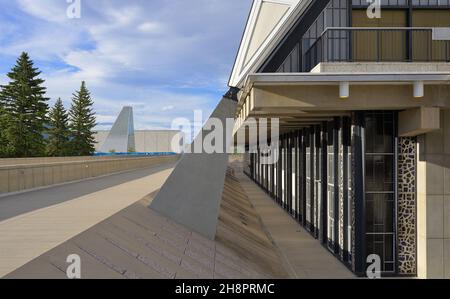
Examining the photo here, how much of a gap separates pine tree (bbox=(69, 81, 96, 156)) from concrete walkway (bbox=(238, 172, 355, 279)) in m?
46.0

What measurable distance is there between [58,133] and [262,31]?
47818 millimetres

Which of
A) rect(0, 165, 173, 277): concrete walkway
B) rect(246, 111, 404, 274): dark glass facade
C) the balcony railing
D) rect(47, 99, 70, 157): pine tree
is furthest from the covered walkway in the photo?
rect(47, 99, 70, 157): pine tree

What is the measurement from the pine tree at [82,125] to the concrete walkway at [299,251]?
1813 inches

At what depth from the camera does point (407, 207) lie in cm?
1329

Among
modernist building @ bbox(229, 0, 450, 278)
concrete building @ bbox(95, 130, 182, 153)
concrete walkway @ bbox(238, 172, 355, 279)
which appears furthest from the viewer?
concrete building @ bbox(95, 130, 182, 153)

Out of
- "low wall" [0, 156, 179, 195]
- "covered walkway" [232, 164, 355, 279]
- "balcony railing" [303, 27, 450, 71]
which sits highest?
"balcony railing" [303, 27, 450, 71]

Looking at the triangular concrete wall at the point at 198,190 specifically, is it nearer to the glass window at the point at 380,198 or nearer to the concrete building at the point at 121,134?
the glass window at the point at 380,198

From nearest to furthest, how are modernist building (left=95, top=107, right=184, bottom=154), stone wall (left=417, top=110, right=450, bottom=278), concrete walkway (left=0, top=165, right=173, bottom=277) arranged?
concrete walkway (left=0, top=165, right=173, bottom=277)
stone wall (left=417, top=110, right=450, bottom=278)
modernist building (left=95, top=107, right=184, bottom=154)

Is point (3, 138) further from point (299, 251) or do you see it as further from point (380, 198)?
point (380, 198)

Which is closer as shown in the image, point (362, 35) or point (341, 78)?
point (341, 78)

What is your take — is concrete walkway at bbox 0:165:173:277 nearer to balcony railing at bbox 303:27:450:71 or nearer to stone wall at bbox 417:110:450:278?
balcony railing at bbox 303:27:450:71

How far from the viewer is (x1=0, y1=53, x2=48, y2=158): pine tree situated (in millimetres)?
48031

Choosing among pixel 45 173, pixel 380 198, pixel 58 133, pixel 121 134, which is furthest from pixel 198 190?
pixel 121 134
